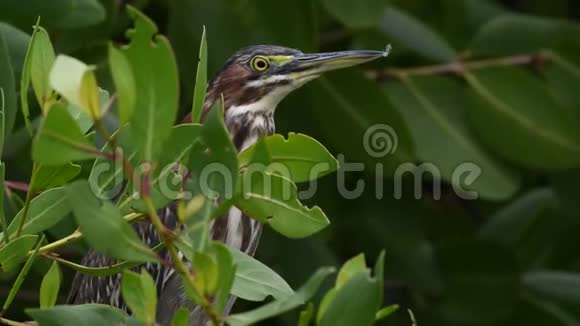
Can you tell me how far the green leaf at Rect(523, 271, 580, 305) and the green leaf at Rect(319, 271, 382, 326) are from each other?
290 centimetres

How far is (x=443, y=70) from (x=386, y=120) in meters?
0.39

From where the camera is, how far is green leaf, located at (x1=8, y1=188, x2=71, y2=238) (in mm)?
2271

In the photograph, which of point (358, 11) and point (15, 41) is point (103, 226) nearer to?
point (15, 41)

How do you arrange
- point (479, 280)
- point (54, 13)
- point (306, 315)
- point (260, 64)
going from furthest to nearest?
point (479, 280), point (260, 64), point (54, 13), point (306, 315)

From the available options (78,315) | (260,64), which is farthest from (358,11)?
(78,315)

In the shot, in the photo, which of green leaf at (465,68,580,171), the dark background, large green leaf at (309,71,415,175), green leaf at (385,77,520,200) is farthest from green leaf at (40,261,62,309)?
green leaf at (465,68,580,171)

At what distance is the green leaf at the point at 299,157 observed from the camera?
2.12m

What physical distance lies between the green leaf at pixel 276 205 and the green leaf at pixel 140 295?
21 cm

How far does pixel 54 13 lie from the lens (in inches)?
132

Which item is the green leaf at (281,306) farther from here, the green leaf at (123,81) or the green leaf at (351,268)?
→ the green leaf at (123,81)

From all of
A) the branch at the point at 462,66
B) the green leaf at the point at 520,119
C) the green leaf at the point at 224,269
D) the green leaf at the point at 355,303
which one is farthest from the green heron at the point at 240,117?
the green leaf at the point at 224,269

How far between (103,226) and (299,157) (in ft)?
1.30

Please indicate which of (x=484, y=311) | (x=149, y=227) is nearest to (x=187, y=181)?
(x=149, y=227)

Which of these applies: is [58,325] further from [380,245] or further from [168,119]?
[380,245]
